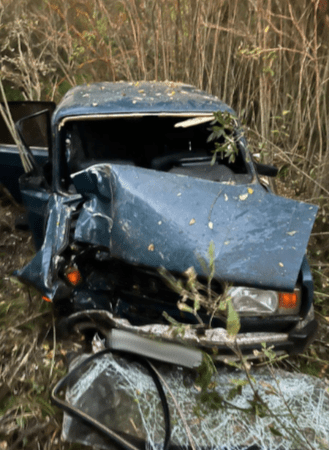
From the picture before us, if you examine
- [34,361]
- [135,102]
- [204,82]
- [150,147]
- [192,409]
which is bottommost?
[34,361]

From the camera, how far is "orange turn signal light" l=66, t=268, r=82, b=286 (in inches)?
81.9

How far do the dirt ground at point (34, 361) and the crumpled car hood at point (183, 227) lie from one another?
1.81ft

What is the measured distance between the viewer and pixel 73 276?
2090 mm

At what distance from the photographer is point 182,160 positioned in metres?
2.83

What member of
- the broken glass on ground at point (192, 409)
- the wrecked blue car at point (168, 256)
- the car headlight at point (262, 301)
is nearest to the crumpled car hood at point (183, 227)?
the wrecked blue car at point (168, 256)

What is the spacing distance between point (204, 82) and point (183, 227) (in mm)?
3083

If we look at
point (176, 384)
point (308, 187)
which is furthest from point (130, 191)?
point (308, 187)

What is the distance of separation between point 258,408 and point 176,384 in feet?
1.78

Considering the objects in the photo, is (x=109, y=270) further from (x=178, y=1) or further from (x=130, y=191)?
(x=178, y=1)

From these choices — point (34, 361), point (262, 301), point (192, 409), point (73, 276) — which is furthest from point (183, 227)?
point (34, 361)

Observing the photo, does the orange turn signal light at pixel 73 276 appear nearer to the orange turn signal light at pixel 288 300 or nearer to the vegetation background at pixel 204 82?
the vegetation background at pixel 204 82

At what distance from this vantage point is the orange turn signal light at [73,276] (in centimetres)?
208

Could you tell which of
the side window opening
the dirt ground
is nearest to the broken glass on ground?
the dirt ground

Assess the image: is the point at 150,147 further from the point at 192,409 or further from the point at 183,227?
the point at 192,409
